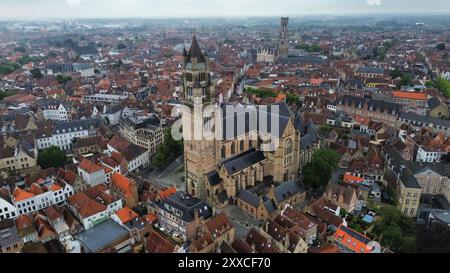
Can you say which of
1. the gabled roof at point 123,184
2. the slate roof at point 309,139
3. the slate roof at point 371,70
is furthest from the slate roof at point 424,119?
the gabled roof at point 123,184

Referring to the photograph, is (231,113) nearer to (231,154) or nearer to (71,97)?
(231,154)

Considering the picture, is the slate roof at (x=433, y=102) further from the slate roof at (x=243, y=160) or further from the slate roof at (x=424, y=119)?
the slate roof at (x=243, y=160)

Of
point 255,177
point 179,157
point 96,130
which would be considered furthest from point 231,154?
point 96,130

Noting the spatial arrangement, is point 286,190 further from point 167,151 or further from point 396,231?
point 167,151

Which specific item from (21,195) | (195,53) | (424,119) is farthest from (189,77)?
(424,119)

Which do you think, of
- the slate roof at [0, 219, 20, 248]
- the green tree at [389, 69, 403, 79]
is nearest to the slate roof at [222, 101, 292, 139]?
the slate roof at [0, 219, 20, 248]

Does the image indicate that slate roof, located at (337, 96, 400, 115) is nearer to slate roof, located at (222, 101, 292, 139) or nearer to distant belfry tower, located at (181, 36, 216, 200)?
slate roof, located at (222, 101, 292, 139)
